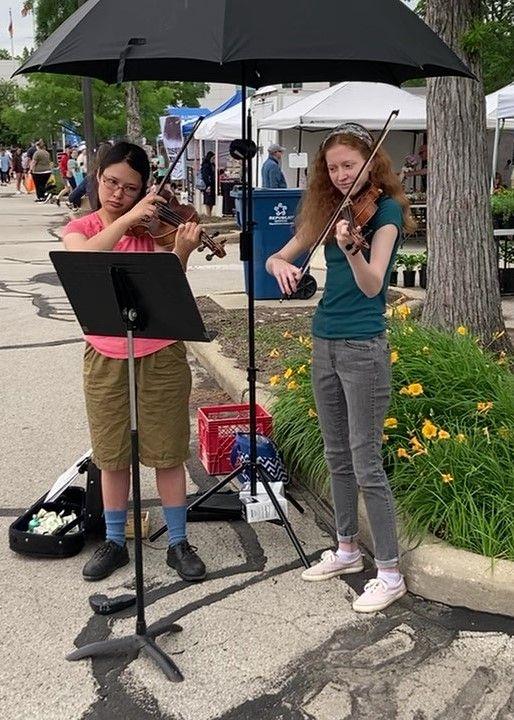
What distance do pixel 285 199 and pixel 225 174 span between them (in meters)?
11.7

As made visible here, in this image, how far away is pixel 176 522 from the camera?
141 inches

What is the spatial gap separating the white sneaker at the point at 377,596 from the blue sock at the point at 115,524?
41.7 inches

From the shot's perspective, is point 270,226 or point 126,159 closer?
point 126,159

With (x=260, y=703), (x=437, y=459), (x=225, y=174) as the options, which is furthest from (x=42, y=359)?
(x=225, y=174)

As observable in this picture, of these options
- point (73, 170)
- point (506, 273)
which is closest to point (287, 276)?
point (506, 273)

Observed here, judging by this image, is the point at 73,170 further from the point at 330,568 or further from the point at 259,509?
the point at 330,568

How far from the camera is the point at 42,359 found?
7.29 meters

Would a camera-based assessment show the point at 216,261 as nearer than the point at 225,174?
Yes

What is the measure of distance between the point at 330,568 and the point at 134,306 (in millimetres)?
1437

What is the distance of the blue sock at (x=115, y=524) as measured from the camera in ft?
11.7

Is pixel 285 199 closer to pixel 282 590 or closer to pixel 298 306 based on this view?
pixel 298 306

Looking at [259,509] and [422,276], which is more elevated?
[422,276]

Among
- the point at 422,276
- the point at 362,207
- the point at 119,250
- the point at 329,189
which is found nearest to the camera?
the point at 362,207

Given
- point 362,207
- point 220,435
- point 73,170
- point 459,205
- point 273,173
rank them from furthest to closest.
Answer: point 73,170, point 273,173, point 459,205, point 220,435, point 362,207
